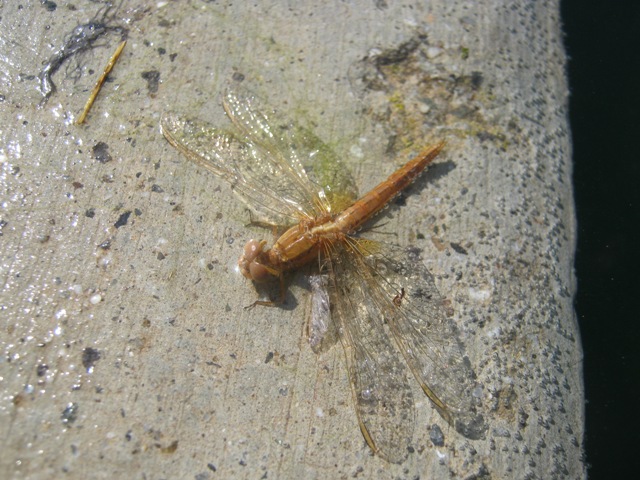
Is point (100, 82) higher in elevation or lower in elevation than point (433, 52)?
higher

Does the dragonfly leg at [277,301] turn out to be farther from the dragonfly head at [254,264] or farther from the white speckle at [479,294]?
the white speckle at [479,294]

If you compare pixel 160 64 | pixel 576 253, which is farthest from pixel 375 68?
pixel 576 253

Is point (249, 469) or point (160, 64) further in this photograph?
point (160, 64)

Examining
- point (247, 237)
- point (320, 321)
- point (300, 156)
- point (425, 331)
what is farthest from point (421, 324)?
point (300, 156)

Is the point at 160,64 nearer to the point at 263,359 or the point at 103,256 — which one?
the point at 103,256

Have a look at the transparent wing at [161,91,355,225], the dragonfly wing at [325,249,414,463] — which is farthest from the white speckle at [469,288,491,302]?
the transparent wing at [161,91,355,225]

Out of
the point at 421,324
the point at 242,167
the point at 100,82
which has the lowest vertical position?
the point at 421,324

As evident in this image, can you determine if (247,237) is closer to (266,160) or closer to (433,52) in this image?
A: (266,160)

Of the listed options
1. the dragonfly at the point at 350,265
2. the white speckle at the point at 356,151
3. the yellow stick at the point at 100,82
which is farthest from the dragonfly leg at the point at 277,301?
the yellow stick at the point at 100,82
